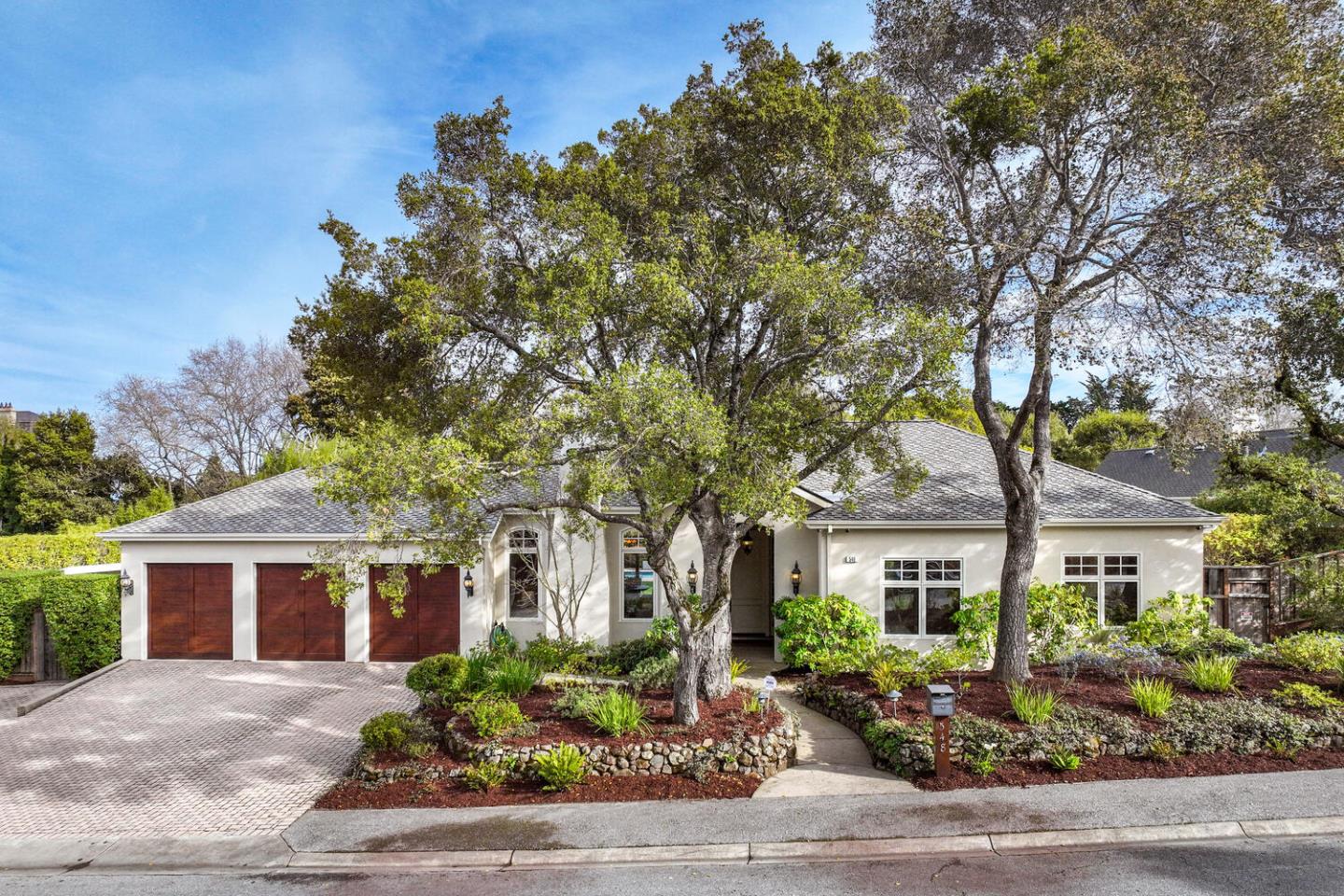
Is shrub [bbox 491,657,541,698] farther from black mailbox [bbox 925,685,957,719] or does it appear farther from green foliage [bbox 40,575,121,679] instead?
green foliage [bbox 40,575,121,679]

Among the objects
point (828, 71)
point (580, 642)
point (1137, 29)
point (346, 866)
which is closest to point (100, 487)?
point (580, 642)

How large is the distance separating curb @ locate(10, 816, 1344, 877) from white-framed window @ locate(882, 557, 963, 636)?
7.27 meters

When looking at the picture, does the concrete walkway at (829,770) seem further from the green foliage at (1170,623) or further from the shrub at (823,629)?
the green foliage at (1170,623)

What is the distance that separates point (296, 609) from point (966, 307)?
14269 millimetres

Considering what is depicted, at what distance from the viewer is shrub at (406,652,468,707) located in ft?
35.5

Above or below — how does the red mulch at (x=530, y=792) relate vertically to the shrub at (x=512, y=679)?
below

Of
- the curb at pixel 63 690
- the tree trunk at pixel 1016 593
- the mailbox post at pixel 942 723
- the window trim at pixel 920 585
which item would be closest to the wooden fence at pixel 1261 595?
the window trim at pixel 920 585

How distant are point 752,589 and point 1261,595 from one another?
437 inches

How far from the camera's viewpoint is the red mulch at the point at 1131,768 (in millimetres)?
8258

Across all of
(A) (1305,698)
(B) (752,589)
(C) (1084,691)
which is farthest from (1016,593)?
(B) (752,589)

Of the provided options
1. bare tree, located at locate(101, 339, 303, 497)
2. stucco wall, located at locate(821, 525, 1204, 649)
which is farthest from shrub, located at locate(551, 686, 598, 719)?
bare tree, located at locate(101, 339, 303, 497)

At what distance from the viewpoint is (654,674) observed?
38.0ft

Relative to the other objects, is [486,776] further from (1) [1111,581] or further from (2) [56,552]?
(2) [56,552]

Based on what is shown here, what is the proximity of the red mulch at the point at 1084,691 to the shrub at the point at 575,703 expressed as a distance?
404cm
